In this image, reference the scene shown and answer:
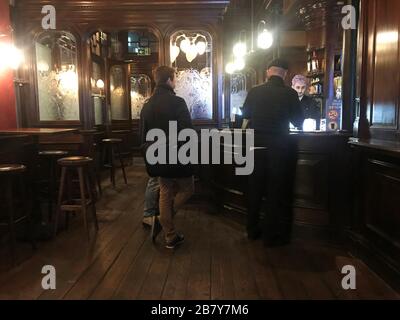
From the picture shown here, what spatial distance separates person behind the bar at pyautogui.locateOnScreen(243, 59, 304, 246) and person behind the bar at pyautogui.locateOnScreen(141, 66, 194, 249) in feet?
2.29

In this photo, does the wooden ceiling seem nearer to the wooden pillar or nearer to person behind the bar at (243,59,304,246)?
the wooden pillar

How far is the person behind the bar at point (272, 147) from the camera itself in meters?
3.60

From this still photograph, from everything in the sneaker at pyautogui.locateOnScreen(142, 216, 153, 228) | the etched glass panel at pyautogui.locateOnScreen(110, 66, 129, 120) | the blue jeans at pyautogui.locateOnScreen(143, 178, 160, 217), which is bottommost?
the sneaker at pyautogui.locateOnScreen(142, 216, 153, 228)

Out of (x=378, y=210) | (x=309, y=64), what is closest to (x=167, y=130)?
(x=378, y=210)

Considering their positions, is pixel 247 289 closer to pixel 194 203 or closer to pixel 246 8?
pixel 194 203

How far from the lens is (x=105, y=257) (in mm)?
3396

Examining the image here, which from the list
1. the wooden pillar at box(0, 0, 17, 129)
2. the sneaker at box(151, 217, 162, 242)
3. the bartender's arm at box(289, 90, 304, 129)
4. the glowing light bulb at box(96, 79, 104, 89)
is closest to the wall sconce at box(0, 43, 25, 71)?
the wooden pillar at box(0, 0, 17, 129)

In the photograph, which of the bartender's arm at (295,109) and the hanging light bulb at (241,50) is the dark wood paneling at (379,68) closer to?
the bartender's arm at (295,109)

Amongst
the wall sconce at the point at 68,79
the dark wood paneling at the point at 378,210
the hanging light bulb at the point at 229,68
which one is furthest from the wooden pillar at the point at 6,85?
the dark wood paneling at the point at 378,210

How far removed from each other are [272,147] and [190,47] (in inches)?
120

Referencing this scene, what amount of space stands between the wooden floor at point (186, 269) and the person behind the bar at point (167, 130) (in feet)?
1.26

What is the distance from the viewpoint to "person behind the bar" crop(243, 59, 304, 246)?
3.60 meters

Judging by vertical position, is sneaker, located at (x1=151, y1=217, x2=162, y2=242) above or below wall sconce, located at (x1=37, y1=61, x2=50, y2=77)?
below
